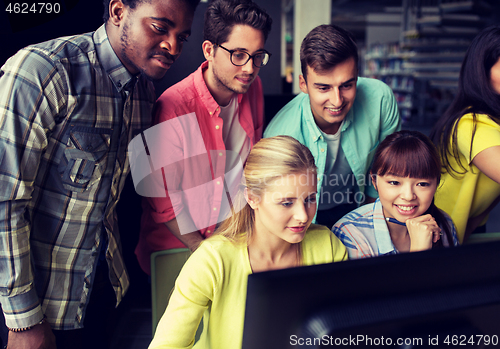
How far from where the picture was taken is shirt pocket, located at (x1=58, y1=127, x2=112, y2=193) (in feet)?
3.28

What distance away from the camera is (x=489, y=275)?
0.49 m

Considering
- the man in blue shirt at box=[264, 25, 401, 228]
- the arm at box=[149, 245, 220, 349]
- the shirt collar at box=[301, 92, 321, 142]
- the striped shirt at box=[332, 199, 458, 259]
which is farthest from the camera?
the shirt collar at box=[301, 92, 321, 142]

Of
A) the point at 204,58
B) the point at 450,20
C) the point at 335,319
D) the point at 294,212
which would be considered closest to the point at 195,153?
the point at 204,58

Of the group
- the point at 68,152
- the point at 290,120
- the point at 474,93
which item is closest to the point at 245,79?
the point at 290,120

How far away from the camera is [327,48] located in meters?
1.25

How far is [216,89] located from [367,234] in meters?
0.75

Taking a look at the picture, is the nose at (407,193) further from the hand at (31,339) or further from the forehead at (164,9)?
the hand at (31,339)

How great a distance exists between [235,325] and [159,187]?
56 cm

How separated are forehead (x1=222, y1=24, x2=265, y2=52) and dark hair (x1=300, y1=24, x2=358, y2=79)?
20 cm

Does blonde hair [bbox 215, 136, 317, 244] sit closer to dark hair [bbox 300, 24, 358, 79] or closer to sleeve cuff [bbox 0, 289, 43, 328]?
dark hair [bbox 300, 24, 358, 79]

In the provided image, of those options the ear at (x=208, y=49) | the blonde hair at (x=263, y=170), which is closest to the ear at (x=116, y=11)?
the ear at (x=208, y=49)

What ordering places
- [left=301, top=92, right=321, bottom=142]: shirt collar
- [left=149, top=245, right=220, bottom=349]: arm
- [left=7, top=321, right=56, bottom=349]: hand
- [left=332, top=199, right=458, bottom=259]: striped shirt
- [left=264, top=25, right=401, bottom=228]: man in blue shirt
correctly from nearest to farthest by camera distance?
[left=149, top=245, right=220, bottom=349]: arm < [left=7, top=321, right=56, bottom=349]: hand < [left=332, top=199, right=458, bottom=259]: striped shirt < [left=264, top=25, right=401, bottom=228]: man in blue shirt < [left=301, top=92, right=321, bottom=142]: shirt collar

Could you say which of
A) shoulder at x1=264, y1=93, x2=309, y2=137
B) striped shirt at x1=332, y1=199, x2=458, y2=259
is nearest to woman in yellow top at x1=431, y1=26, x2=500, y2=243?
striped shirt at x1=332, y1=199, x2=458, y2=259

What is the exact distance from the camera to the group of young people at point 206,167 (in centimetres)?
93
